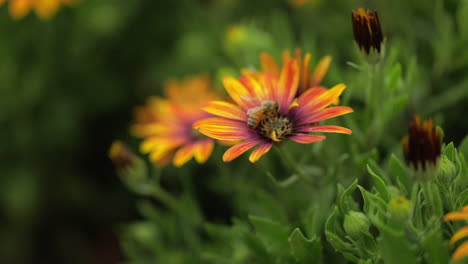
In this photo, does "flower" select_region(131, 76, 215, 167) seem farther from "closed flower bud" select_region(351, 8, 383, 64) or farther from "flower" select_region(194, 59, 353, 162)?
"closed flower bud" select_region(351, 8, 383, 64)

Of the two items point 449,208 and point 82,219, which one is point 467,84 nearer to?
point 449,208

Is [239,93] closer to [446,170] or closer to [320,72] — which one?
[320,72]

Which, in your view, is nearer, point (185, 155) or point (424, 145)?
point (424, 145)

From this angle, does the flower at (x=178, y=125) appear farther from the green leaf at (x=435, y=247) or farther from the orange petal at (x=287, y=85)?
the green leaf at (x=435, y=247)

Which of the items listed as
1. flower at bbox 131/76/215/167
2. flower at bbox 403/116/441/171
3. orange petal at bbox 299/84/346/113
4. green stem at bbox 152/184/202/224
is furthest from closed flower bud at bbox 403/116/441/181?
green stem at bbox 152/184/202/224

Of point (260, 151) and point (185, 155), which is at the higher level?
point (185, 155)

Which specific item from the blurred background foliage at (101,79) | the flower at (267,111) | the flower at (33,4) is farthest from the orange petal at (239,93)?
the flower at (33,4)

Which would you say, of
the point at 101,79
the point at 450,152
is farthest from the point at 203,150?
the point at 101,79
